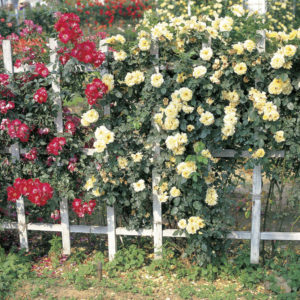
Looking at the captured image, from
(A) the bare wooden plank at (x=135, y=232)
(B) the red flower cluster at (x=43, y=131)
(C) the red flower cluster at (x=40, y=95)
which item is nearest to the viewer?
(C) the red flower cluster at (x=40, y=95)

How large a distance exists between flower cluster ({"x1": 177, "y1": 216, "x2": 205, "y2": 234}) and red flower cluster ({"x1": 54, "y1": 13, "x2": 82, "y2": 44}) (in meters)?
1.47

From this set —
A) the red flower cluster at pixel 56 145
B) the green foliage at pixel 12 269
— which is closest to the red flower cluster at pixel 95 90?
the red flower cluster at pixel 56 145

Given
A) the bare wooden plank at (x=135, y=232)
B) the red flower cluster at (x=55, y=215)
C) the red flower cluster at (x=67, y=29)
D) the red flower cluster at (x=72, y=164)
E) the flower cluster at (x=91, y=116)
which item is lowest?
the bare wooden plank at (x=135, y=232)

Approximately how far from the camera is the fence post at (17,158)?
127 inches

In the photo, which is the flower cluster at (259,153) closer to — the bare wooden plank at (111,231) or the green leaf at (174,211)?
the green leaf at (174,211)

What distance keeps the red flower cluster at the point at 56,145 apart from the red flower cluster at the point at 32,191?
0.81 feet

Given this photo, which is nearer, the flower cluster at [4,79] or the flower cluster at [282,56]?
the flower cluster at [282,56]

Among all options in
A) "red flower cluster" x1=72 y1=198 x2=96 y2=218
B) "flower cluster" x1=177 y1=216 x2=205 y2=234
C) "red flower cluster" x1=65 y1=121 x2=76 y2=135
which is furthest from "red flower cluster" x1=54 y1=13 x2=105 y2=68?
"flower cluster" x1=177 y1=216 x2=205 y2=234

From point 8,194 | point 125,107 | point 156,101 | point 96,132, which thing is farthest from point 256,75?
point 8,194

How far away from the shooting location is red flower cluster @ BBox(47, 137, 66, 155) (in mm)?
3166

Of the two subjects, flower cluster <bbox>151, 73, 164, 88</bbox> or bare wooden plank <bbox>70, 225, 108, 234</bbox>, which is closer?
flower cluster <bbox>151, 73, 164, 88</bbox>

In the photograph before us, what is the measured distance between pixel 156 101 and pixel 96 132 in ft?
1.54

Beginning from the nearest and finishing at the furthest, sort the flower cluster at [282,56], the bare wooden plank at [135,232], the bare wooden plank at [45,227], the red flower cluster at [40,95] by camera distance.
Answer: the flower cluster at [282,56], the red flower cluster at [40,95], the bare wooden plank at [135,232], the bare wooden plank at [45,227]

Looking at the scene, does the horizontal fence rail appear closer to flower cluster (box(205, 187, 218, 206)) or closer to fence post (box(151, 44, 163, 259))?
fence post (box(151, 44, 163, 259))
